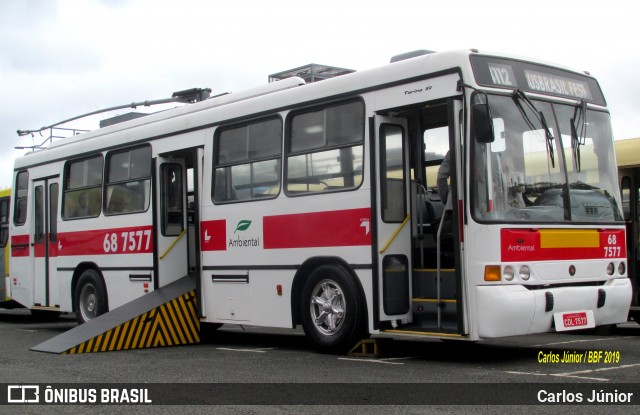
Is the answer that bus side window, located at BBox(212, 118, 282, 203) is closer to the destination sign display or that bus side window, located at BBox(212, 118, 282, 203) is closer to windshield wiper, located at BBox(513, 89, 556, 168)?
the destination sign display

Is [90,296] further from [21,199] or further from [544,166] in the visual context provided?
[544,166]

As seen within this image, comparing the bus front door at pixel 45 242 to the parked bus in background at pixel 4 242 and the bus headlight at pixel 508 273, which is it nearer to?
the parked bus in background at pixel 4 242

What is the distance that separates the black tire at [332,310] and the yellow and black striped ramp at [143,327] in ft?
7.81

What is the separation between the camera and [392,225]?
9531 mm

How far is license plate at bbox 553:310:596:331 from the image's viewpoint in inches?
343

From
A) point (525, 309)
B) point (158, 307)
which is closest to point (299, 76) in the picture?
point (158, 307)

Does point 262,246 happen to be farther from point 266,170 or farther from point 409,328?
point 409,328

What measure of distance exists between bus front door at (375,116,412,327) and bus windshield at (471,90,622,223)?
125 cm

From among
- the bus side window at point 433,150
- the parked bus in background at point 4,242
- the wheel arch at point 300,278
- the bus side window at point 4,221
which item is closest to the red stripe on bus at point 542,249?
the bus side window at point 433,150

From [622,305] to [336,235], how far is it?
3.27m

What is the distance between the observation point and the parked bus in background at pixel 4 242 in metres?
18.2

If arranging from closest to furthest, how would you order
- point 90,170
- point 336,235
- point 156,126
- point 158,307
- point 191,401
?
point 191,401 → point 336,235 → point 158,307 → point 156,126 → point 90,170

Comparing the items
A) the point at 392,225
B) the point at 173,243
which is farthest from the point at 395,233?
the point at 173,243

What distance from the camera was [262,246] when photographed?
11.1 meters
